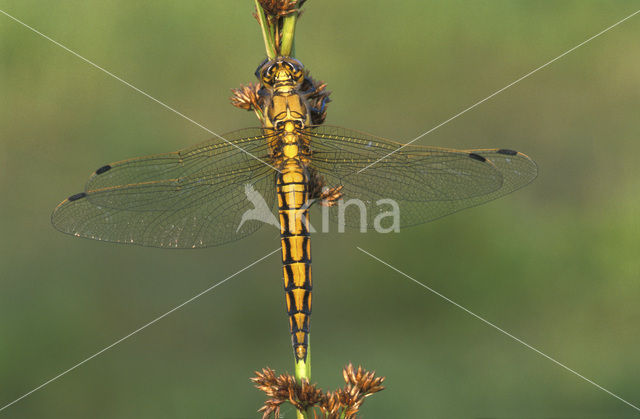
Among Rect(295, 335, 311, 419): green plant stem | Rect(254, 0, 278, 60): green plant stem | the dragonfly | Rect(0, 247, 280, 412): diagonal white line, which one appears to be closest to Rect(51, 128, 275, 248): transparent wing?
the dragonfly

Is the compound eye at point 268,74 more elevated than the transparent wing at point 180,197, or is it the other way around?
the compound eye at point 268,74

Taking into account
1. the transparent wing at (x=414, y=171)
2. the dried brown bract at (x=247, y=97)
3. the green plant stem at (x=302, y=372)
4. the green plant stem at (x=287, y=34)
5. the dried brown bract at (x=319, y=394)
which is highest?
the green plant stem at (x=287, y=34)

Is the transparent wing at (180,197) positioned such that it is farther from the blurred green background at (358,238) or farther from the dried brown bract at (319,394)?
the blurred green background at (358,238)

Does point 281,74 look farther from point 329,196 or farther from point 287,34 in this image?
point 329,196

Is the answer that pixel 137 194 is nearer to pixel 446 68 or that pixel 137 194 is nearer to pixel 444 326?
pixel 444 326

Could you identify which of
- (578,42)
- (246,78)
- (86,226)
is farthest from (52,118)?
(578,42)

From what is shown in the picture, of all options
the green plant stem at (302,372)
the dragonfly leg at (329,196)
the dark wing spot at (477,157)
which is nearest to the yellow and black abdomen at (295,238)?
the dragonfly leg at (329,196)
